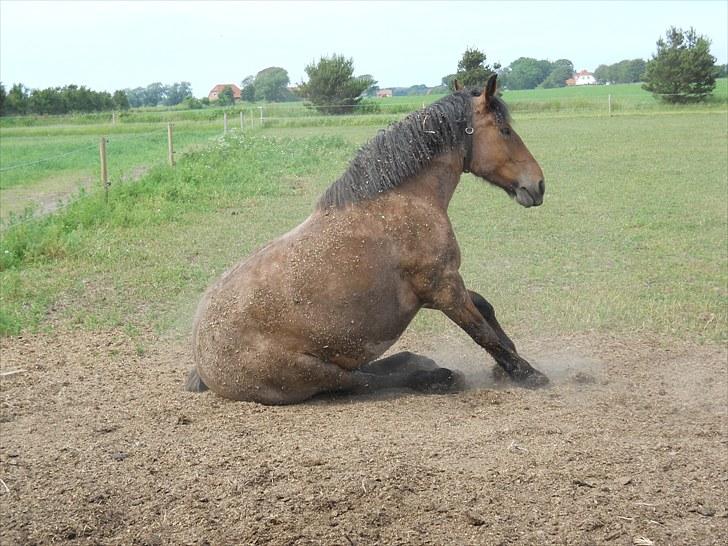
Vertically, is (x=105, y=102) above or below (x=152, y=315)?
above

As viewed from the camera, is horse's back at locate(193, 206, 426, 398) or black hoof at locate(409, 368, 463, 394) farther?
black hoof at locate(409, 368, 463, 394)

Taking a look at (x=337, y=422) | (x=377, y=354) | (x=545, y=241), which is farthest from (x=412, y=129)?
(x=545, y=241)

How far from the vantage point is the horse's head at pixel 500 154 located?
6.27 m

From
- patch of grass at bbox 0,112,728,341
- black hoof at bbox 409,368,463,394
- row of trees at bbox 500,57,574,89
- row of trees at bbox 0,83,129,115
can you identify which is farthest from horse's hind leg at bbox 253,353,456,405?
row of trees at bbox 0,83,129,115

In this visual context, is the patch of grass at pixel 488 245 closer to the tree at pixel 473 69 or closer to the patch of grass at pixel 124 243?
the patch of grass at pixel 124 243

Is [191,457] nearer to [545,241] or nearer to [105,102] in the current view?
[545,241]

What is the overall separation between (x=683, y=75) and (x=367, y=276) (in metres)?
41.5

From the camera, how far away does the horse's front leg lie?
6043mm

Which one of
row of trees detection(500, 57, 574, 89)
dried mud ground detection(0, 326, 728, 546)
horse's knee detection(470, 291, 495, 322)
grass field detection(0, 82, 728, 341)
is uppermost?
row of trees detection(500, 57, 574, 89)

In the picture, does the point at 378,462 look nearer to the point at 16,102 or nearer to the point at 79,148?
the point at 79,148

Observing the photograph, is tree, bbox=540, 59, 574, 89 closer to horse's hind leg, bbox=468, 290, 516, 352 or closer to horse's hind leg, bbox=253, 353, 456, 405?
horse's hind leg, bbox=468, 290, 516, 352

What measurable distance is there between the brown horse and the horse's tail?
0.14 meters

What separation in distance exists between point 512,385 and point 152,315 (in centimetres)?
417

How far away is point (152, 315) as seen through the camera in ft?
29.6
